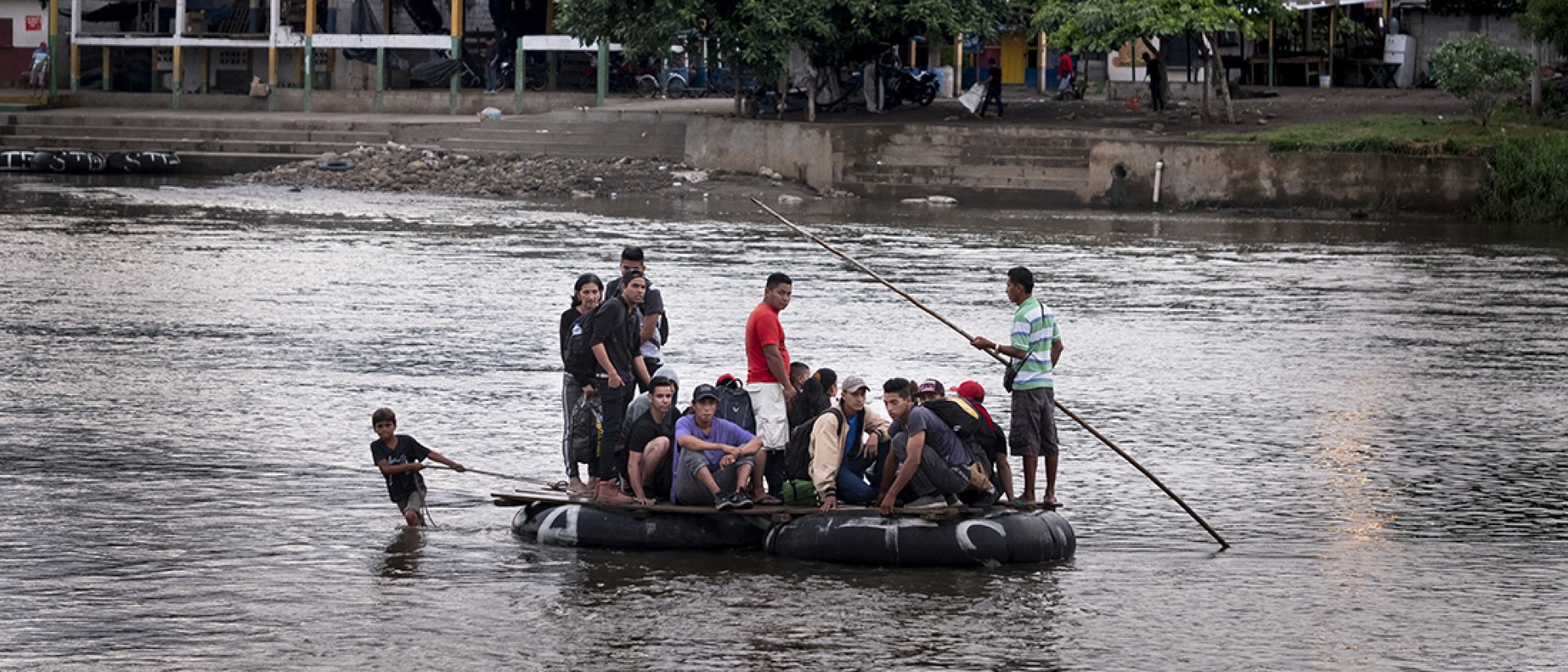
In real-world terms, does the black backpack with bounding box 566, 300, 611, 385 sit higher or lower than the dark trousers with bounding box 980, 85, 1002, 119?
lower

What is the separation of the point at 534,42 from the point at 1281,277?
26007mm

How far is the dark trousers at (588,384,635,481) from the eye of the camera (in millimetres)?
11609

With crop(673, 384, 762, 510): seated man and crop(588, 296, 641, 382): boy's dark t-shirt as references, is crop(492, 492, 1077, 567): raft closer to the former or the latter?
crop(673, 384, 762, 510): seated man

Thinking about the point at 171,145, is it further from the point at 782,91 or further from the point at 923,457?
the point at 923,457

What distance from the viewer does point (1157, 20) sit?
38.8m

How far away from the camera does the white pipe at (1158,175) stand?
124 feet

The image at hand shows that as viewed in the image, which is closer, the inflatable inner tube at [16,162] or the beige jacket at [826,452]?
the beige jacket at [826,452]

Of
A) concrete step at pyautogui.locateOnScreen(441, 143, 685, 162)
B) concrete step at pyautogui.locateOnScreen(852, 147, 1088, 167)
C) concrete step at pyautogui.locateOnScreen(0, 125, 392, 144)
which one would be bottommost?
concrete step at pyautogui.locateOnScreen(852, 147, 1088, 167)

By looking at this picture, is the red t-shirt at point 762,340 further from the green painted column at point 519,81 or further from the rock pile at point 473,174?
the green painted column at point 519,81

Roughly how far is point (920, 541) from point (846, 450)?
777 mm

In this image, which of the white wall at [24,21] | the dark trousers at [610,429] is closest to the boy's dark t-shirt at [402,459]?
the dark trousers at [610,429]

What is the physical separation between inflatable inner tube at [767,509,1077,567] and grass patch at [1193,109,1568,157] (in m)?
28.2

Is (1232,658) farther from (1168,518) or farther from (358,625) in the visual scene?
(358,625)

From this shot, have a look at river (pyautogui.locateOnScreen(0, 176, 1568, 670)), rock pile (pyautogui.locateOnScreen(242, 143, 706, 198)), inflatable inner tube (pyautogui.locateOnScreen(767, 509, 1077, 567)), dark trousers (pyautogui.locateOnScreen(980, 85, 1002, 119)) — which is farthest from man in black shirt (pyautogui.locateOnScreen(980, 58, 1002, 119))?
inflatable inner tube (pyautogui.locateOnScreen(767, 509, 1077, 567))
